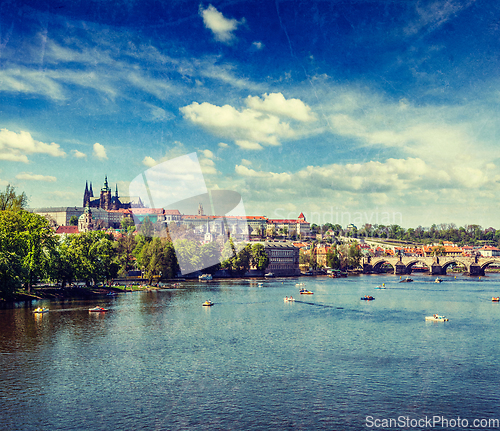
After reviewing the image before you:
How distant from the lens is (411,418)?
22812mm

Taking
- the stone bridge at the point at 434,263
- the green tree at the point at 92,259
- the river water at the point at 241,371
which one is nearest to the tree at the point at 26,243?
the green tree at the point at 92,259

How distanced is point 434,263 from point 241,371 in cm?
13986

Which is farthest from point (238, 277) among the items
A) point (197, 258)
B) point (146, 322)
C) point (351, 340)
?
point (351, 340)

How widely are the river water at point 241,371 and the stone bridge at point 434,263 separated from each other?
103 meters

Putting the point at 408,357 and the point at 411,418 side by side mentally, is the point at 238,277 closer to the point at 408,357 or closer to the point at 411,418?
the point at 408,357

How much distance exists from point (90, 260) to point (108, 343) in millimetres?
41645

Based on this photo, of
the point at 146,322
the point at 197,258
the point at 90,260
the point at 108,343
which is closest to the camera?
the point at 108,343

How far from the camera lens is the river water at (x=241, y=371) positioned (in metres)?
22.8

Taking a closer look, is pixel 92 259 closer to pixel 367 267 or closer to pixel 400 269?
pixel 400 269

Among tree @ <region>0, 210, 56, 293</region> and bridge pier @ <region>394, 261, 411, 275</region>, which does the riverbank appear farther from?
bridge pier @ <region>394, 261, 411, 275</region>

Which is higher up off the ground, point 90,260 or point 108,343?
point 90,260

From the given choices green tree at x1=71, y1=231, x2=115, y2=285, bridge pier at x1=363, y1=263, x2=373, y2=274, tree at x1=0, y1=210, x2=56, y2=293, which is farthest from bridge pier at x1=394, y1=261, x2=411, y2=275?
tree at x1=0, y1=210, x2=56, y2=293

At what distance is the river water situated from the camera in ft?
74.8

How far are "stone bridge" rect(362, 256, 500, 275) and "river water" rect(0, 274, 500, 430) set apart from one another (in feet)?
338
